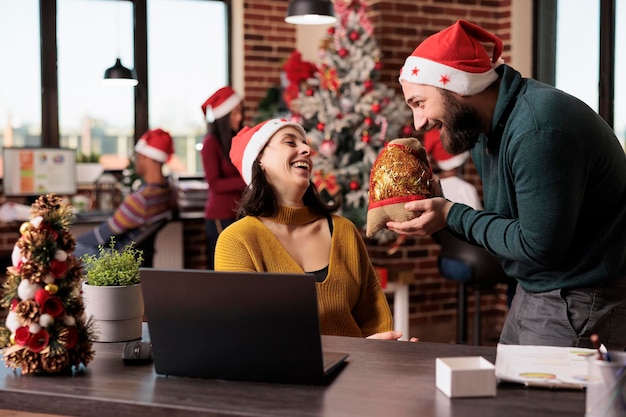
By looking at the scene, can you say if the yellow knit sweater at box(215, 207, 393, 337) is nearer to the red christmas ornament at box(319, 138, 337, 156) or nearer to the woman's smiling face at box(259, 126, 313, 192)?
the woman's smiling face at box(259, 126, 313, 192)

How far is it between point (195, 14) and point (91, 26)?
0.87m

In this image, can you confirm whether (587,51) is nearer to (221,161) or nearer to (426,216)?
A: (221,161)

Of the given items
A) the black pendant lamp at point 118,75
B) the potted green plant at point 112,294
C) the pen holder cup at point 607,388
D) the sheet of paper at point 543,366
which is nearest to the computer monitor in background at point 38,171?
the black pendant lamp at point 118,75

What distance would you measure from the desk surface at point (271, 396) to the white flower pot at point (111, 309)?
240 mm

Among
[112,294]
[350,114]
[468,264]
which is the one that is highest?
[350,114]

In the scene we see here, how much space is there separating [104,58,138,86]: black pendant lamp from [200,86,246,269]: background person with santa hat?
2.57 feet

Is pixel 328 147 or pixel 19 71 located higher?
pixel 19 71

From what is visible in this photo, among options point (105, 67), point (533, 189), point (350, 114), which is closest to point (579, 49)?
point (350, 114)

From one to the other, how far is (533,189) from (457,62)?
447 mm

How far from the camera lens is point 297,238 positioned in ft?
8.84

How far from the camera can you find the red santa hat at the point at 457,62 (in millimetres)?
2334

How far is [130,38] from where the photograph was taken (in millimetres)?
6898

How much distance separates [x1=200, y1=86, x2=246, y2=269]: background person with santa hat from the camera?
5.72 m

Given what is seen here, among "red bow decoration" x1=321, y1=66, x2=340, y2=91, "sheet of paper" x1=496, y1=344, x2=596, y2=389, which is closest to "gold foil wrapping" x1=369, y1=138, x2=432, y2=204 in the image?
"sheet of paper" x1=496, y1=344, x2=596, y2=389
